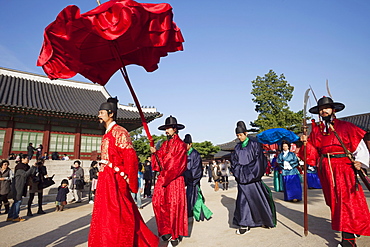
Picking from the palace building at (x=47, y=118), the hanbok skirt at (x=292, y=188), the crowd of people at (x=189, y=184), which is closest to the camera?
the crowd of people at (x=189, y=184)

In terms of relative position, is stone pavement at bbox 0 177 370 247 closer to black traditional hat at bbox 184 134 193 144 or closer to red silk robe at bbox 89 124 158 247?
red silk robe at bbox 89 124 158 247

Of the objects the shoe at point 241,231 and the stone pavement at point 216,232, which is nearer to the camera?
the stone pavement at point 216,232

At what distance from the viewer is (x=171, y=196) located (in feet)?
13.0

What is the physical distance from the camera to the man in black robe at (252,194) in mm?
4539

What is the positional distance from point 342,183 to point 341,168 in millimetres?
220

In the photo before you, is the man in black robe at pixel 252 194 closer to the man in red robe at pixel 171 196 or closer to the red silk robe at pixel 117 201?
the man in red robe at pixel 171 196

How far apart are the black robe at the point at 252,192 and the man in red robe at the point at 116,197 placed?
2.18m

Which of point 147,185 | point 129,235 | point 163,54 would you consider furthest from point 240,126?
point 147,185

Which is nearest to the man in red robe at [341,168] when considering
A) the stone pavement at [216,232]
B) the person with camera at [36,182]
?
the stone pavement at [216,232]

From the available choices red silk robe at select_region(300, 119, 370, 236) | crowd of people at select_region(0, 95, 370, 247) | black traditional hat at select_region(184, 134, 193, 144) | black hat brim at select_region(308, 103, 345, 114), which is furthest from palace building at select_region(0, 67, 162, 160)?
red silk robe at select_region(300, 119, 370, 236)

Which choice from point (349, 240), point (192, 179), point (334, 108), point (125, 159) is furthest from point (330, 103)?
point (192, 179)

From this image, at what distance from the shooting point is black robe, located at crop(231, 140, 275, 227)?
4555 millimetres

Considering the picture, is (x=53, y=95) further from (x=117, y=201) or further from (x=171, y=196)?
(x=117, y=201)

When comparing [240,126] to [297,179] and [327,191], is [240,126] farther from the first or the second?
[297,179]
